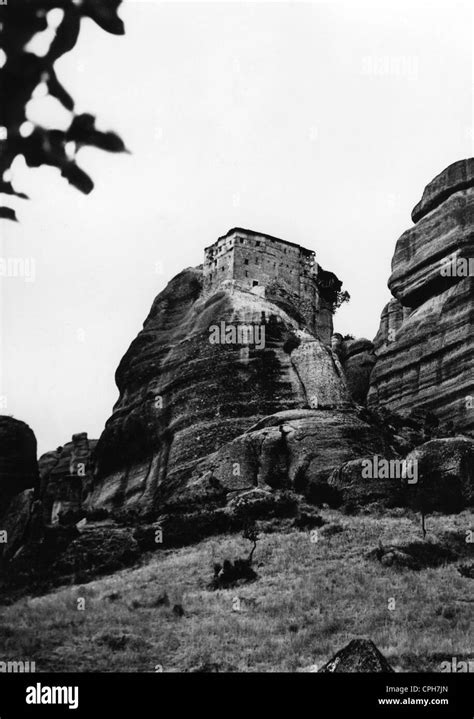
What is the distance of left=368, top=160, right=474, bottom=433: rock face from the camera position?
65.7 m

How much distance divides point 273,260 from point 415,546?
1515 inches

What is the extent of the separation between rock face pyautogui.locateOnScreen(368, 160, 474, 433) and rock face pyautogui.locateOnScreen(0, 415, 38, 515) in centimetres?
2378

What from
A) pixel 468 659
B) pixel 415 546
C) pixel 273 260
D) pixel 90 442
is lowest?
pixel 468 659

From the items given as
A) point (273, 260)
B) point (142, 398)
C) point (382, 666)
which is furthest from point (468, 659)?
point (273, 260)

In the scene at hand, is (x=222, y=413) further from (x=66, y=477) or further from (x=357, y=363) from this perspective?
(x=357, y=363)

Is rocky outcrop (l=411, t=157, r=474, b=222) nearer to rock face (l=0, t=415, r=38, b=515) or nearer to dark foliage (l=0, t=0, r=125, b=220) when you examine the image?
rock face (l=0, t=415, r=38, b=515)

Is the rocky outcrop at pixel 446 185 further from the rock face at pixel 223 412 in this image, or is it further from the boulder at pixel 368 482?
the boulder at pixel 368 482

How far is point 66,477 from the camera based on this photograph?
76.5 meters

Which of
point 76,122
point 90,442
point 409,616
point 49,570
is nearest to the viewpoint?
point 76,122

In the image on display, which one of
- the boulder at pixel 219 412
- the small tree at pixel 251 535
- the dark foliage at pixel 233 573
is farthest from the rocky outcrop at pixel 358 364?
the dark foliage at pixel 233 573

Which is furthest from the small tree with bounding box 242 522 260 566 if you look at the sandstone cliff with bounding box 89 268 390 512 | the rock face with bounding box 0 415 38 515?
the rock face with bounding box 0 415 38 515

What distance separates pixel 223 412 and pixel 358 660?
4597cm

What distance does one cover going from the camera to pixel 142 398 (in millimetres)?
70812

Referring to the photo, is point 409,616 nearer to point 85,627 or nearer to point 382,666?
point 85,627
